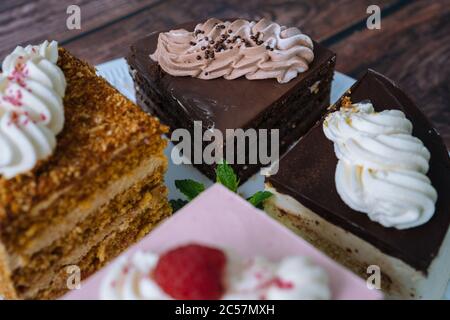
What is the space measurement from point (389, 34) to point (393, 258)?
2100 millimetres

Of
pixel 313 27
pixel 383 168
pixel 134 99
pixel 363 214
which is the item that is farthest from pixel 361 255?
pixel 313 27

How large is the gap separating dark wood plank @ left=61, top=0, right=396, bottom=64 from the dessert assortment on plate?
3.09 ft

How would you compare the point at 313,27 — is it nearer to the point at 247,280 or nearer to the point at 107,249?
the point at 107,249

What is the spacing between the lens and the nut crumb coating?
214 centimetres

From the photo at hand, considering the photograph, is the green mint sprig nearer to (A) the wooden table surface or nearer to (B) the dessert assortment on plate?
(B) the dessert assortment on plate

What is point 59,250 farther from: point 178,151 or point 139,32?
point 139,32

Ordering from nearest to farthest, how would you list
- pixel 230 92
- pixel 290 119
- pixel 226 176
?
pixel 226 176
pixel 230 92
pixel 290 119

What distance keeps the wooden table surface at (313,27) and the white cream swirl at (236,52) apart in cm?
83

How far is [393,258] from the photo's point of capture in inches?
89.3

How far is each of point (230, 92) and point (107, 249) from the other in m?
0.90

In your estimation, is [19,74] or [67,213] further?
[19,74]

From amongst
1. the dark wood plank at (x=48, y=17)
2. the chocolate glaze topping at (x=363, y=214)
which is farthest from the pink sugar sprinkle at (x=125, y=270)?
the dark wood plank at (x=48, y=17)

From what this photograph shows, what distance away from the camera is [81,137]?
2348 millimetres
